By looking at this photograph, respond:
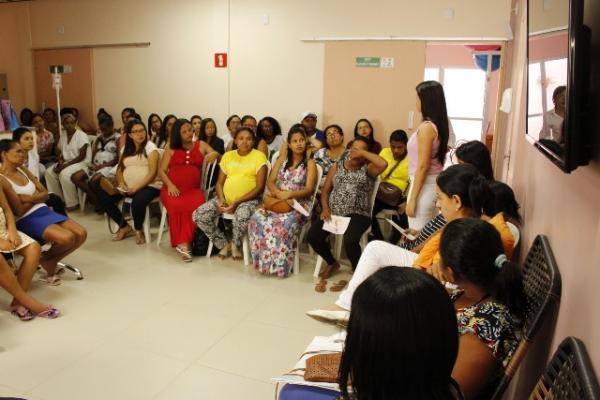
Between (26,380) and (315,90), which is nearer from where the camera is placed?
(26,380)

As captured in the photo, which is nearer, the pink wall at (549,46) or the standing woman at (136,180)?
the pink wall at (549,46)

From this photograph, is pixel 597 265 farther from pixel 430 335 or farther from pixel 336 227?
pixel 336 227

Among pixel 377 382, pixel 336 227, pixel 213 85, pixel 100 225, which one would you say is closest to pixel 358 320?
pixel 377 382

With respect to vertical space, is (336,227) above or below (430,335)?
below

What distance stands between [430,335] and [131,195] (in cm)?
426

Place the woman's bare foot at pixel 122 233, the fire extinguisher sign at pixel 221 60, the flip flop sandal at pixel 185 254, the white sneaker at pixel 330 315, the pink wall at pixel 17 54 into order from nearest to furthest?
the white sneaker at pixel 330 315 → the flip flop sandal at pixel 185 254 → the woman's bare foot at pixel 122 233 → the fire extinguisher sign at pixel 221 60 → the pink wall at pixel 17 54

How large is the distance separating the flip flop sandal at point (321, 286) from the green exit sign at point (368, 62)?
2993 mm

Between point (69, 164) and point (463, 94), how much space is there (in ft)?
22.8

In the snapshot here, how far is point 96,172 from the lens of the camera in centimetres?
544

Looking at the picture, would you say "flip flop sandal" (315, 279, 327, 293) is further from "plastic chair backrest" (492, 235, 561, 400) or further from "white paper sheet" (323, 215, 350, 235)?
"plastic chair backrest" (492, 235, 561, 400)

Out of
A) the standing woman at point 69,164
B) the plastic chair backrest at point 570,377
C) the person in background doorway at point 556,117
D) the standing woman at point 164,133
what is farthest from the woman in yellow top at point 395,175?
the standing woman at point 69,164

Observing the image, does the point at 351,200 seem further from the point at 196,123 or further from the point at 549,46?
the point at 196,123

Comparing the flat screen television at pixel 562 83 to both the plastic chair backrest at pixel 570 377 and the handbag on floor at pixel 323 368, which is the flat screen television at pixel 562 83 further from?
the handbag on floor at pixel 323 368

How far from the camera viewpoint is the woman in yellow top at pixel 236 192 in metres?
4.18
